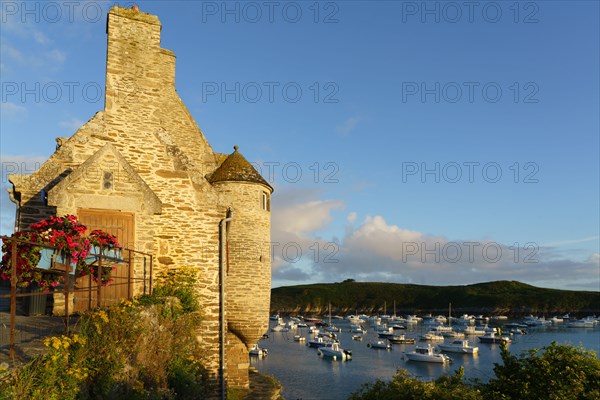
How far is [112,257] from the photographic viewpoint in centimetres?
1073

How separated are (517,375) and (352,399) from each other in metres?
4.75

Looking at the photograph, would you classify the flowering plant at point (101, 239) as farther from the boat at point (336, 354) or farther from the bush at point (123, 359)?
the boat at point (336, 354)

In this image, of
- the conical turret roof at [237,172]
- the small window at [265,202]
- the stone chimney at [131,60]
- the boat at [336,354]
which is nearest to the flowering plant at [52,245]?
the stone chimney at [131,60]

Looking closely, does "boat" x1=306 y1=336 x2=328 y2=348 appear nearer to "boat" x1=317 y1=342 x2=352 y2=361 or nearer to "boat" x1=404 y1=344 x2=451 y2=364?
"boat" x1=317 y1=342 x2=352 y2=361

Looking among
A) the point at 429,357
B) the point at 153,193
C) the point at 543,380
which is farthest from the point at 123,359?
the point at 429,357

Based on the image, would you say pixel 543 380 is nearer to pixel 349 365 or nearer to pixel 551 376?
pixel 551 376

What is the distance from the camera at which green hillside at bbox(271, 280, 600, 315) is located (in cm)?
12744

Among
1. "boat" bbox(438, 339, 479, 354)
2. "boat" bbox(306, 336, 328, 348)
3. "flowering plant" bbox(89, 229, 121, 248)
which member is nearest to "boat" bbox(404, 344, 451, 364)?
"boat" bbox(438, 339, 479, 354)

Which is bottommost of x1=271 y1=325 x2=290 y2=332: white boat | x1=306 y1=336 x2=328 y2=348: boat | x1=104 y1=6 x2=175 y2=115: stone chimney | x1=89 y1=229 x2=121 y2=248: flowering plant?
x1=271 y1=325 x2=290 y2=332: white boat

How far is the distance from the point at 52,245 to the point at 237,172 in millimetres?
10371

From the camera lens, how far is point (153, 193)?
13.8 m

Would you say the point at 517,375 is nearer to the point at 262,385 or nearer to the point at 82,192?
the point at 82,192

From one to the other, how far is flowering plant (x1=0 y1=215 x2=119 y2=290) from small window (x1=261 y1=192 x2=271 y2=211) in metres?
9.06

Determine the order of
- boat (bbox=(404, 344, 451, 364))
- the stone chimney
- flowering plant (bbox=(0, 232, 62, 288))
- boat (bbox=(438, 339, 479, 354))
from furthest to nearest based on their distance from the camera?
1. boat (bbox=(438, 339, 479, 354))
2. boat (bbox=(404, 344, 451, 364))
3. the stone chimney
4. flowering plant (bbox=(0, 232, 62, 288))
